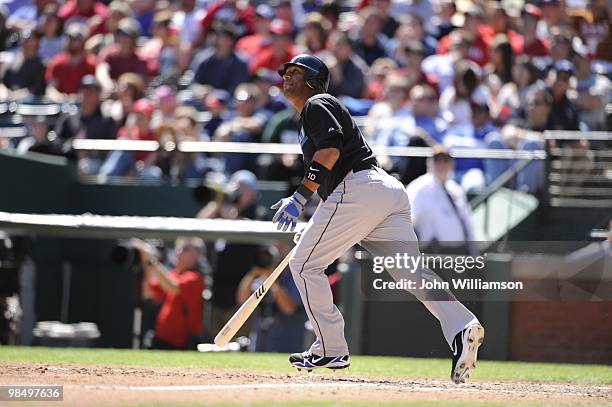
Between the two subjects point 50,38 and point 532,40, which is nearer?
point 532,40

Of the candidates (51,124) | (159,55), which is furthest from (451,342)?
(159,55)

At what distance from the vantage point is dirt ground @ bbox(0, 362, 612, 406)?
6316 mm

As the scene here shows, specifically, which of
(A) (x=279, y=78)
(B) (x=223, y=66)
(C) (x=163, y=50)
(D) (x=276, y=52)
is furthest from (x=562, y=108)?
(C) (x=163, y=50)

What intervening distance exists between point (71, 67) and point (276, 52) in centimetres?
278

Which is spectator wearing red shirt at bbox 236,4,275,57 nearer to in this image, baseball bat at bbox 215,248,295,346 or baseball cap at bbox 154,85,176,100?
baseball cap at bbox 154,85,176,100

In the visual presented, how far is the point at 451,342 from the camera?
722 centimetres

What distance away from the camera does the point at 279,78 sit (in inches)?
580

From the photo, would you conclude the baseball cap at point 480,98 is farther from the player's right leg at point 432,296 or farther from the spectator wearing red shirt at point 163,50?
the player's right leg at point 432,296

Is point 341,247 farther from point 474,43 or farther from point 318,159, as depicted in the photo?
point 474,43

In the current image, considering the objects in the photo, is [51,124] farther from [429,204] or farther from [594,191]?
[594,191]

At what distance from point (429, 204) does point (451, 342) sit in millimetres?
4173

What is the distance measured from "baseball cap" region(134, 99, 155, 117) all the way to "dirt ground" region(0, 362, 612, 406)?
21.5 ft

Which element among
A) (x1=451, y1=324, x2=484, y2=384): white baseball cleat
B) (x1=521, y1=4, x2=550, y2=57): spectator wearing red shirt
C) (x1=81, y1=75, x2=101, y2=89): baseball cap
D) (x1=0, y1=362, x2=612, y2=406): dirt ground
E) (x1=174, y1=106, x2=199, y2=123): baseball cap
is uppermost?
(x1=521, y1=4, x2=550, y2=57): spectator wearing red shirt

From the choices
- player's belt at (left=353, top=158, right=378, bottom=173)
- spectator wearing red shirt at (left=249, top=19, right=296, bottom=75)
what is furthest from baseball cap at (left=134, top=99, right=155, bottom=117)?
player's belt at (left=353, top=158, right=378, bottom=173)
